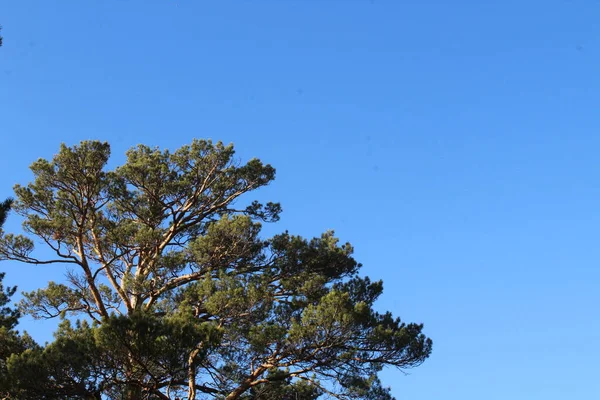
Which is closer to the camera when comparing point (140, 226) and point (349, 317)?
point (349, 317)

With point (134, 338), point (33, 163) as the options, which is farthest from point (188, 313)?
point (33, 163)

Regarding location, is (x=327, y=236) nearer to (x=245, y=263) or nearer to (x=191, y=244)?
(x=245, y=263)

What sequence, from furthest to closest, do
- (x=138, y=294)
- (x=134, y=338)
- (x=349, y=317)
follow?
1. (x=138, y=294)
2. (x=349, y=317)
3. (x=134, y=338)

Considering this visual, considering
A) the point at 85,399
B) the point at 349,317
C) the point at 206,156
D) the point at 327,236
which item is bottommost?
the point at 85,399

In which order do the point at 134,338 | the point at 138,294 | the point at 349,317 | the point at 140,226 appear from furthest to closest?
the point at 140,226
the point at 138,294
the point at 349,317
the point at 134,338

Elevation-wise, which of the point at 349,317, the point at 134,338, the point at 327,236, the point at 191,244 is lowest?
the point at 134,338

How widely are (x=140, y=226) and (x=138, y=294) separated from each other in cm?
190

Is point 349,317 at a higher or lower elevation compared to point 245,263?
lower

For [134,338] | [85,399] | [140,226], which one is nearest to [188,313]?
[134,338]

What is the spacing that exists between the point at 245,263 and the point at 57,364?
5.13 meters

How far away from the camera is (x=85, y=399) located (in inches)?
531

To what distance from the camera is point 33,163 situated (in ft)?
54.5

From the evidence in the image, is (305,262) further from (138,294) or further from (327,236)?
(138,294)

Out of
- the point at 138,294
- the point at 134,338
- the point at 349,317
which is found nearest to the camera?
the point at 134,338
